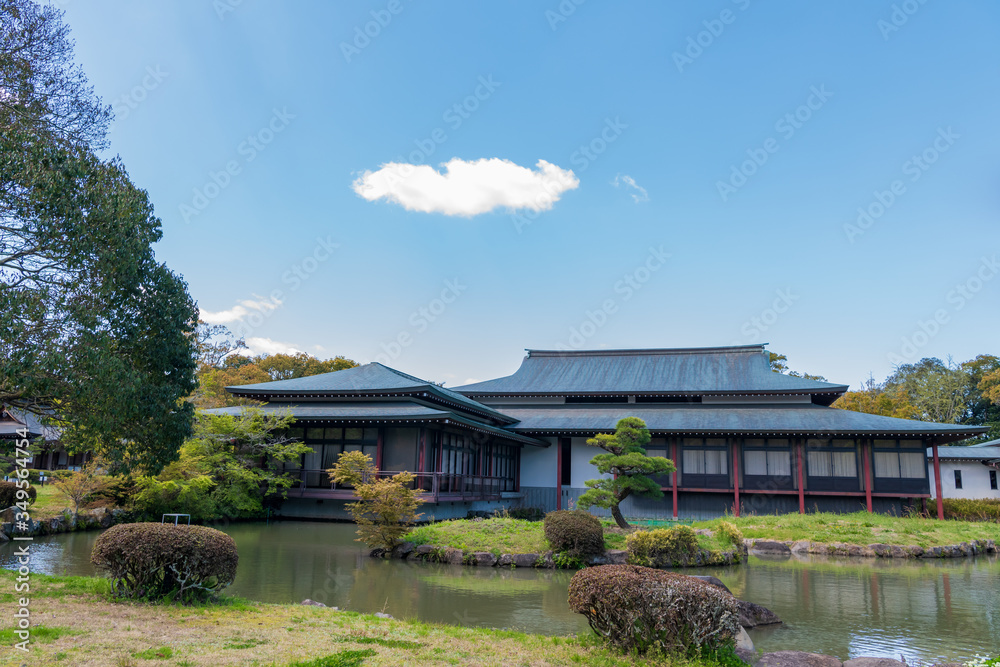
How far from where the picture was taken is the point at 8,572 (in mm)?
9234

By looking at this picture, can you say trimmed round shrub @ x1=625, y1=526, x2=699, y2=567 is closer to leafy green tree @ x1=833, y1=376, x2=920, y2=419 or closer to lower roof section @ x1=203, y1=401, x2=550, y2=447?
lower roof section @ x1=203, y1=401, x2=550, y2=447

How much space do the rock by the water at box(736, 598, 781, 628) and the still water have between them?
0.47 ft

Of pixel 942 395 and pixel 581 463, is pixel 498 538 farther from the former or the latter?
pixel 942 395

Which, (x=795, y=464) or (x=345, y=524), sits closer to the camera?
(x=345, y=524)

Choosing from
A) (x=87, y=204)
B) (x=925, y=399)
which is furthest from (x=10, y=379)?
(x=925, y=399)

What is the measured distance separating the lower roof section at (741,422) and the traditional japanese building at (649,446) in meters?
0.07

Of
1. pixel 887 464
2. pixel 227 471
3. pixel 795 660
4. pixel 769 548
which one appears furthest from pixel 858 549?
pixel 227 471

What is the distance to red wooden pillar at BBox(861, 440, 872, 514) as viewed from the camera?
23.2 meters

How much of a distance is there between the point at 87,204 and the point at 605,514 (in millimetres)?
21482

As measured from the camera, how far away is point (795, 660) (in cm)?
616

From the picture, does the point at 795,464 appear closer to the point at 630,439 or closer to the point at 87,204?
the point at 630,439

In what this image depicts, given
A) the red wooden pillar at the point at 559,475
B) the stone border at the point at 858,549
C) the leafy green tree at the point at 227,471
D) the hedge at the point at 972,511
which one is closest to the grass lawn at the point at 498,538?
the stone border at the point at 858,549

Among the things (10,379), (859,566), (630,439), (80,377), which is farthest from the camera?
(630,439)

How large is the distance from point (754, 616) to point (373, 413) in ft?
47.1
